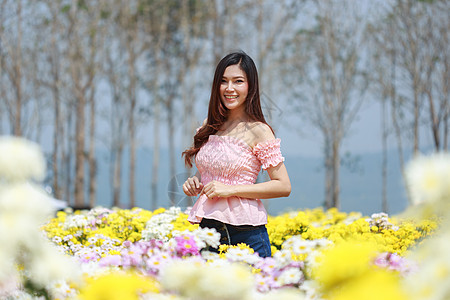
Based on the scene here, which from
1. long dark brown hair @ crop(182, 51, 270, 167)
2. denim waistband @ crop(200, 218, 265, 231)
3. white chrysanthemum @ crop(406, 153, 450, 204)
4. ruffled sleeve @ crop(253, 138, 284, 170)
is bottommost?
denim waistband @ crop(200, 218, 265, 231)

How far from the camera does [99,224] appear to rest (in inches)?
165

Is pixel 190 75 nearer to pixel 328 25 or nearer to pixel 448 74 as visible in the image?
pixel 328 25

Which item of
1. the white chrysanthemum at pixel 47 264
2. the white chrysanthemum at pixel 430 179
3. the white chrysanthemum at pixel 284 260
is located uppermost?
the white chrysanthemum at pixel 430 179

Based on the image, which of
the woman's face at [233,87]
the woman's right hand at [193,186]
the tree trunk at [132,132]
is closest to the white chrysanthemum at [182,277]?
the woman's right hand at [193,186]

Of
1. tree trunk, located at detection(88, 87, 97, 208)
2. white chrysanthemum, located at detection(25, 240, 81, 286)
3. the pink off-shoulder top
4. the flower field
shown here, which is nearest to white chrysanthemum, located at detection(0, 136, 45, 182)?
the flower field

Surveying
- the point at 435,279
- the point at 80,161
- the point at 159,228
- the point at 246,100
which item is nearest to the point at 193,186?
the point at 246,100

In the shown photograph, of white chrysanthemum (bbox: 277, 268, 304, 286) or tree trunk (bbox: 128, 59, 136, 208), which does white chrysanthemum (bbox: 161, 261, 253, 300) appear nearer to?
white chrysanthemum (bbox: 277, 268, 304, 286)

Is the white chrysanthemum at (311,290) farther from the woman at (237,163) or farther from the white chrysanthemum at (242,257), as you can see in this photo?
the woman at (237,163)

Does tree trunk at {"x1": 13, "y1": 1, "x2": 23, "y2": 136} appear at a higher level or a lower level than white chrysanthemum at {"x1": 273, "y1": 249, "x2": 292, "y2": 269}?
higher

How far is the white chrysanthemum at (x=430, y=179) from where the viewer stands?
40.1 inches

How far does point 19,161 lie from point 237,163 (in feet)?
4.38

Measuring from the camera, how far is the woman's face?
249 cm

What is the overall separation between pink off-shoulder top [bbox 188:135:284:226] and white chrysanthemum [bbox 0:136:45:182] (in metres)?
1.25

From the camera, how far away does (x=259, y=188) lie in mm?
2303
